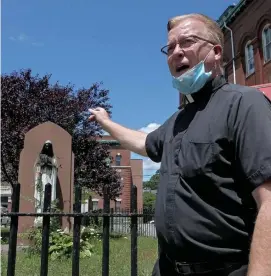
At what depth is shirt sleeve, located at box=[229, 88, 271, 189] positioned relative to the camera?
54.7 inches

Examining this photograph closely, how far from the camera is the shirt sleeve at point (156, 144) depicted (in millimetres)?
2096

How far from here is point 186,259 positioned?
Result: 1534 mm

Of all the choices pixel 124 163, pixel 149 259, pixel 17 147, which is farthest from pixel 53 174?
pixel 124 163

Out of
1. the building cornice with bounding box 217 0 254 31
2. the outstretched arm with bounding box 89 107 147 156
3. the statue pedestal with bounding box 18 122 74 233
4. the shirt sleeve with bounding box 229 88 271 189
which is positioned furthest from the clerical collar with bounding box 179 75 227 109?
the building cornice with bounding box 217 0 254 31

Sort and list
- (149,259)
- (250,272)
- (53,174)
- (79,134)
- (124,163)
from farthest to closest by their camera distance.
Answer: (124,163) → (79,134) → (53,174) → (149,259) → (250,272)

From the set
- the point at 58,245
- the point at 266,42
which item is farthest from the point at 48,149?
the point at 266,42

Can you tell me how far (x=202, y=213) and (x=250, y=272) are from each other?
29 centimetres

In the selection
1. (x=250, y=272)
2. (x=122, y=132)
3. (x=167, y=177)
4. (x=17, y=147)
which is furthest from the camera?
(x=17, y=147)

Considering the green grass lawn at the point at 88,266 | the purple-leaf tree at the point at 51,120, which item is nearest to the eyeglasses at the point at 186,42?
the green grass lawn at the point at 88,266

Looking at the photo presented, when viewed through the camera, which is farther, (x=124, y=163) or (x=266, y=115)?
(x=124, y=163)

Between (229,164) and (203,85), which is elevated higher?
(203,85)

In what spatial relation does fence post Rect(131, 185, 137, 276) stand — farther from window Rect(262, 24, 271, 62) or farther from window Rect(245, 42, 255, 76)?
window Rect(245, 42, 255, 76)

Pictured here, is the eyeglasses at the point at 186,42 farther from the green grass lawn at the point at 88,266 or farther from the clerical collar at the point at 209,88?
the green grass lawn at the point at 88,266

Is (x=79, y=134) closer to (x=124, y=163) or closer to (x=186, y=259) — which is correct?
(x=186, y=259)
